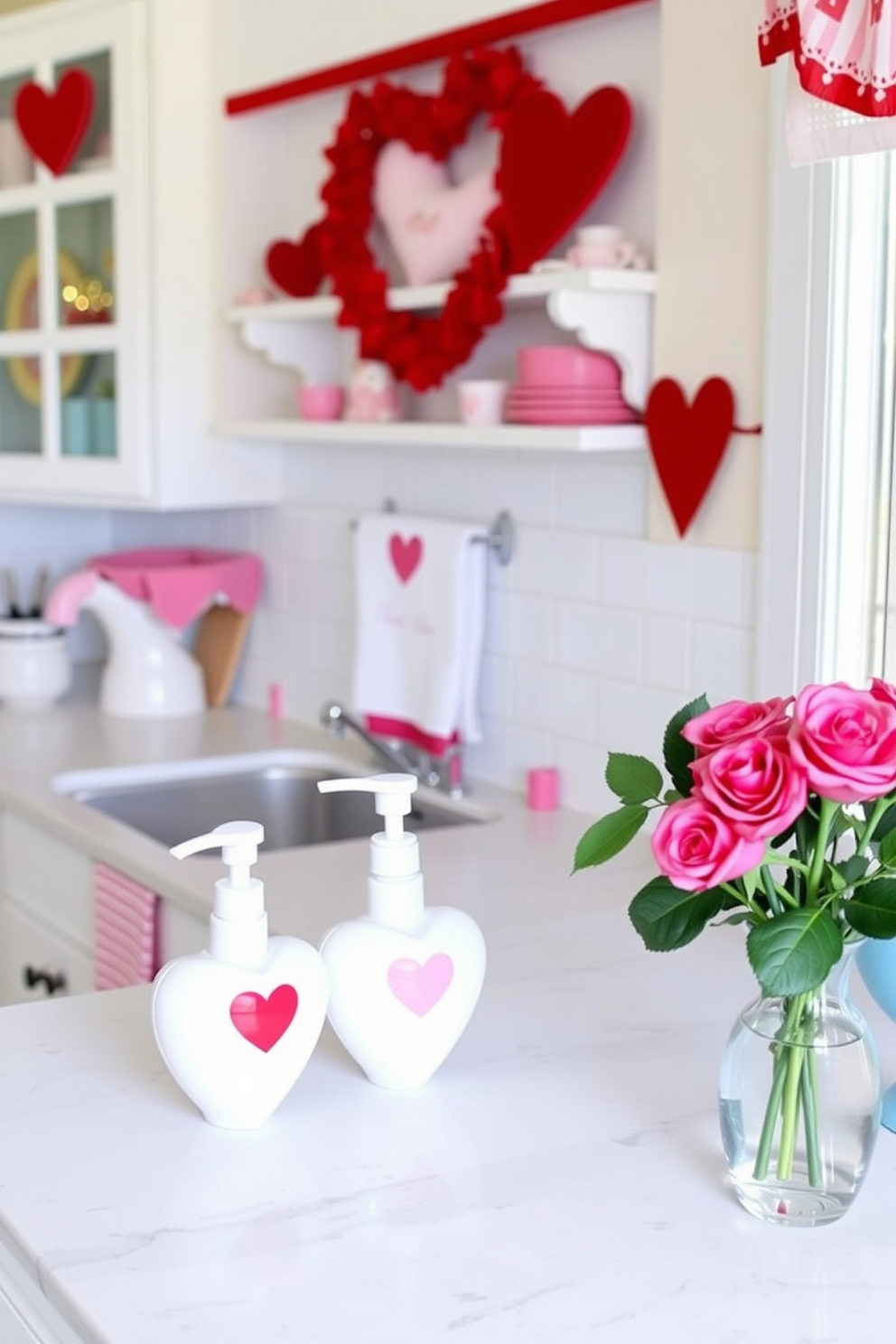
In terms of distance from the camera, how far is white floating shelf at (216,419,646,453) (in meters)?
2.14

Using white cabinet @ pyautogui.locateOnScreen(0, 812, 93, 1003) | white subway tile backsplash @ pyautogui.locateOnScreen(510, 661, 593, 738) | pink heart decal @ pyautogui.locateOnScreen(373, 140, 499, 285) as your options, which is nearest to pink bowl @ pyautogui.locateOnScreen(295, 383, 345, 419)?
pink heart decal @ pyautogui.locateOnScreen(373, 140, 499, 285)

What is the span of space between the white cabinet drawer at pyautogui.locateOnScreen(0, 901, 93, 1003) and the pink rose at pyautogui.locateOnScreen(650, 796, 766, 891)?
1464 mm

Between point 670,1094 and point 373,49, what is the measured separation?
1637 millimetres

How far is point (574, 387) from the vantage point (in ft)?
7.16

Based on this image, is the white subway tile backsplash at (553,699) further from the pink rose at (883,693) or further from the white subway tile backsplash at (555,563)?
the pink rose at (883,693)

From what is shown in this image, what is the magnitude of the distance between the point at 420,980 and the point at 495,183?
1.28 metres

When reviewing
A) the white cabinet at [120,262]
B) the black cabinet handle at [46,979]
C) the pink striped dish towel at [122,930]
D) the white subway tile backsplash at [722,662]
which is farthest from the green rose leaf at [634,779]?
the white cabinet at [120,262]

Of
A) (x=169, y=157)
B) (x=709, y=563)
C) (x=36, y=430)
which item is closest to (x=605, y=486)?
(x=709, y=563)

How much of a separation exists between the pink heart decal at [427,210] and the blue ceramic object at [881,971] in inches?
48.7

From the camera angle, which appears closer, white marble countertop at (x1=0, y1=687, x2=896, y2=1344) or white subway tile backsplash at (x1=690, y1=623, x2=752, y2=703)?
white marble countertop at (x1=0, y1=687, x2=896, y2=1344)

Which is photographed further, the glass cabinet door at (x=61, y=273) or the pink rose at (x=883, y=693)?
the glass cabinet door at (x=61, y=273)

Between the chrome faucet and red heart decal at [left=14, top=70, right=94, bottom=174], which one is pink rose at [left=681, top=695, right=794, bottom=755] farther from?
red heart decal at [left=14, top=70, right=94, bottom=174]

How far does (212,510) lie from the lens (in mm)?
3293

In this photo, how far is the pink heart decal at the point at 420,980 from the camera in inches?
53.5
